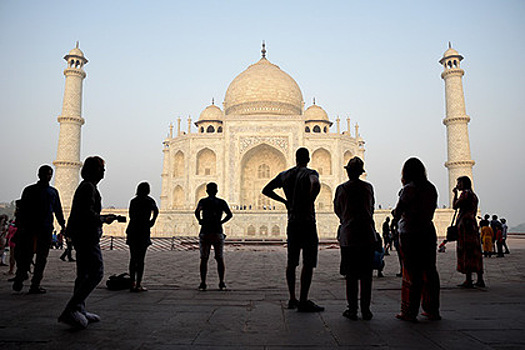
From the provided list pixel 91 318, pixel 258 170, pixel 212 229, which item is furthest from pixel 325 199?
pixel 91 318

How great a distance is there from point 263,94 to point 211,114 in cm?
460

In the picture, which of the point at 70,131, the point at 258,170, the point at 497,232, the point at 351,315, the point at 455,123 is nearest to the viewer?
the point at 351,315

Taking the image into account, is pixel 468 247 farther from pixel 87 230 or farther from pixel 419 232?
pixel 87 230

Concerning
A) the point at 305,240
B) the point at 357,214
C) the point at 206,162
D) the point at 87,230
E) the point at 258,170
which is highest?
the point at 206,162

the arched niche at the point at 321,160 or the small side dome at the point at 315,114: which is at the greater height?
the small side dome at the point at 315,114

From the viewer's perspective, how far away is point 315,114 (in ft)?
107

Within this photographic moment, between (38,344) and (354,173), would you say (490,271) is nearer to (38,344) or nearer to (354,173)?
(354,173)

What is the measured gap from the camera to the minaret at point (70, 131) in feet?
80.8

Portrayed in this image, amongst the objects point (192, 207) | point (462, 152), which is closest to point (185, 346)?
point (192, 207)

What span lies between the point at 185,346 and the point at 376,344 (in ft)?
3.43

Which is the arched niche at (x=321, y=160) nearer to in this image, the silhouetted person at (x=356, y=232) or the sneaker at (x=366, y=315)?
the silhouetted person at (x=356, y=232)

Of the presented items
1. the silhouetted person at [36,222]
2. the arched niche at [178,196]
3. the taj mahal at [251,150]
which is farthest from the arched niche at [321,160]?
the silhouetted person at [36,222]

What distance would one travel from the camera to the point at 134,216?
4473mm

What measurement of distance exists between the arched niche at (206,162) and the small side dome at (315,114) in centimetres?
857
